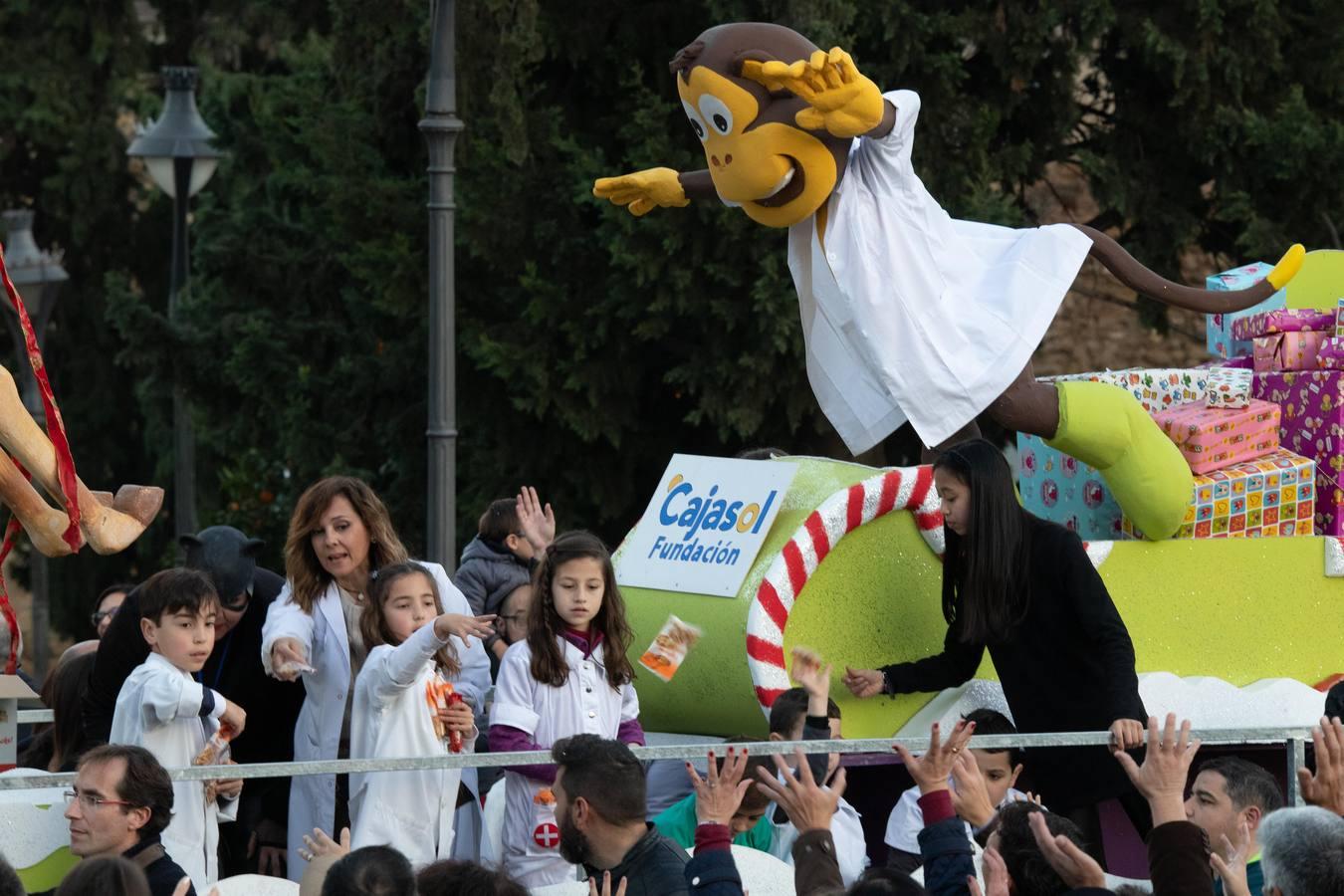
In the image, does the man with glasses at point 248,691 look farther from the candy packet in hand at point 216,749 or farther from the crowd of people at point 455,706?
the candy packet in hand at point 216,749

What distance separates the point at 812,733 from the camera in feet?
18.2

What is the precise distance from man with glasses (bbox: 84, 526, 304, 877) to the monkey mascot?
73.6 inches

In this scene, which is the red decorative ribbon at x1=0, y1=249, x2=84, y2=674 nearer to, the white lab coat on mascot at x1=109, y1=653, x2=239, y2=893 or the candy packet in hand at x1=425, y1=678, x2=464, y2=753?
the white lab coat on mascot at x1=109, y1=653, x2=239, y2=893

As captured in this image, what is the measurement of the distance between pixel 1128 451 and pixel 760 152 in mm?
1523

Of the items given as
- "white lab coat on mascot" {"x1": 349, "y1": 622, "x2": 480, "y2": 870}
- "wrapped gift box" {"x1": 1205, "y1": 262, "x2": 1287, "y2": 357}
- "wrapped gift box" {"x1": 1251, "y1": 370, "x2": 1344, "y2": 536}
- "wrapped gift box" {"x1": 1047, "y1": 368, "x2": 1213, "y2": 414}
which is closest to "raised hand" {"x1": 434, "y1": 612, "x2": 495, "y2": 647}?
"white lab coat on mascot" {"x1": 349, "y1": 622, "x2": 480, "y2": 870}

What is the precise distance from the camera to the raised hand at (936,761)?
448 cm

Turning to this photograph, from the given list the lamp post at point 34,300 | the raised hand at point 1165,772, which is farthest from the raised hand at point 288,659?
the lamp post at point 34,300

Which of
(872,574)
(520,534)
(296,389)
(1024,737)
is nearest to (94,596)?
(296,389)

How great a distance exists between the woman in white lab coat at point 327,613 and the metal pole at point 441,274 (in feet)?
13.3

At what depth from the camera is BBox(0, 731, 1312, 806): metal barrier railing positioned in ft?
15.3

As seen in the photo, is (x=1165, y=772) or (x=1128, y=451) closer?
(x=1165, y=772)

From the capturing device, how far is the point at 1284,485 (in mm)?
7363

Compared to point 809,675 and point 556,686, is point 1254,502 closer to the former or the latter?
point 809,675

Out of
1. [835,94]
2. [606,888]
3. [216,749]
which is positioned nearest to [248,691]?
[216,749]
